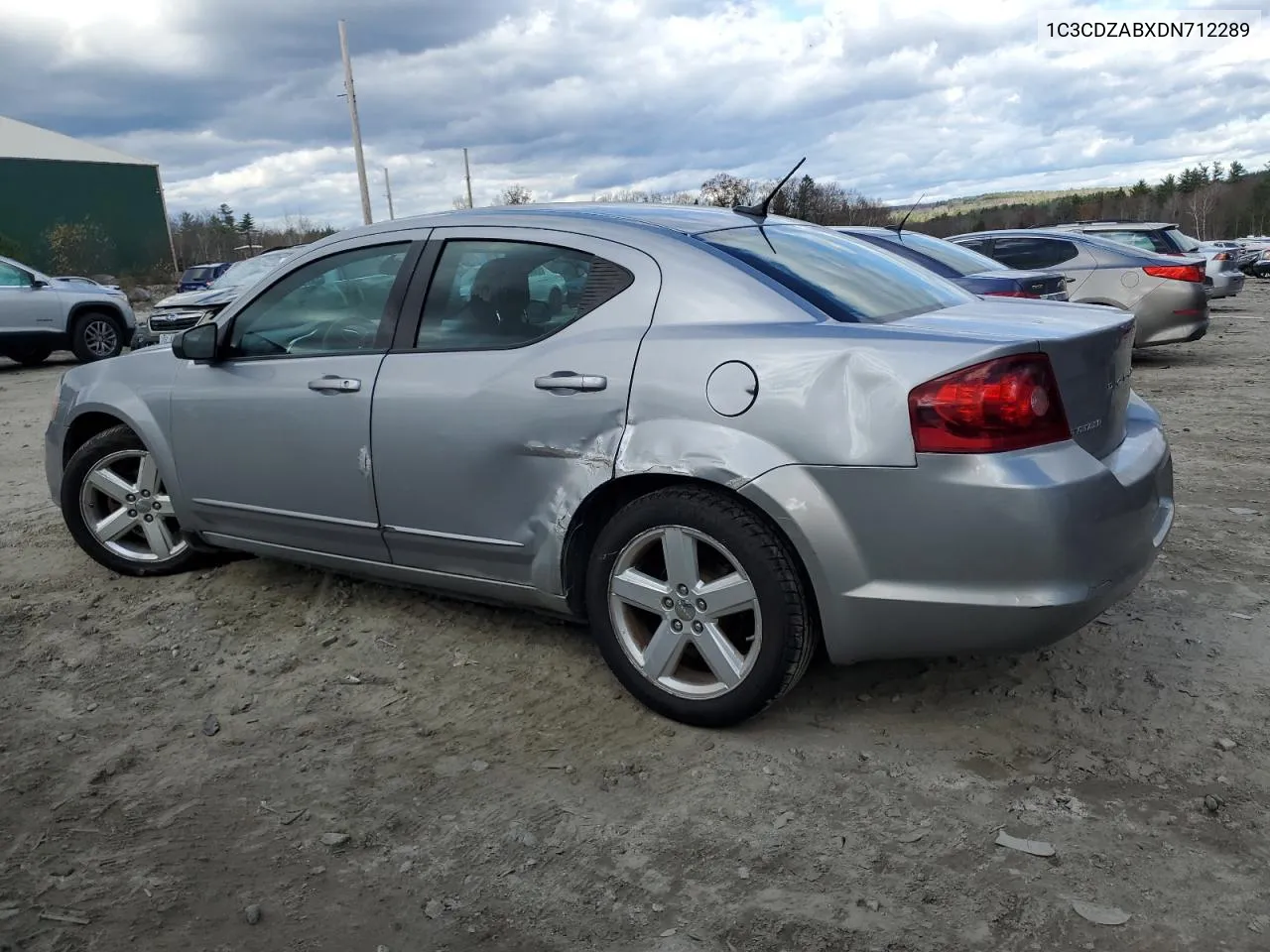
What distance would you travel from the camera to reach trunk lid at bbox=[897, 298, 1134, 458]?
2.68 meters

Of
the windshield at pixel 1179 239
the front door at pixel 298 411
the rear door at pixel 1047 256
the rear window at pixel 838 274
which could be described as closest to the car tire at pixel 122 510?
the front door at pixel 298 411

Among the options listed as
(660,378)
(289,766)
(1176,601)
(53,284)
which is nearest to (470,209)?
(660,378)

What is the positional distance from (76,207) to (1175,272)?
133 ft

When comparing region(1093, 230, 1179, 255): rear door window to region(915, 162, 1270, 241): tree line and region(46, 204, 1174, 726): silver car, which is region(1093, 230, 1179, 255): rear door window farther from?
region(915, 162, 1270, 241): tree line

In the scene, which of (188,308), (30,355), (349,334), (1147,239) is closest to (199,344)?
(349,334)

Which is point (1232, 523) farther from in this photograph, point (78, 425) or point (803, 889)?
point (78, 425)

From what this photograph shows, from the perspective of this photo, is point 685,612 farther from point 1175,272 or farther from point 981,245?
point 981,245

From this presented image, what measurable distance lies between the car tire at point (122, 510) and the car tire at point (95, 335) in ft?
35.4

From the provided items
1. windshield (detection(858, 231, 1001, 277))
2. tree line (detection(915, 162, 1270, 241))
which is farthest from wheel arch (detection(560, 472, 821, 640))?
tree line (detection(915, 162, 1270, 241))

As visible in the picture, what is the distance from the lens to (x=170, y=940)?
220 centimetres

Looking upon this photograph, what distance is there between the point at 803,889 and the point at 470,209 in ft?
8.34

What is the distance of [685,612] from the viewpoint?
293 cm

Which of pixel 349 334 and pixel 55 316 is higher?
pixel 349 334

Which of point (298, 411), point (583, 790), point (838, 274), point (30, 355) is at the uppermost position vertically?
point (838, 274)
